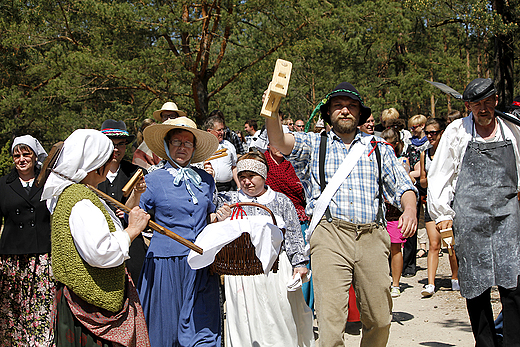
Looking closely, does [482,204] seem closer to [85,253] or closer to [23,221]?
[85,253]

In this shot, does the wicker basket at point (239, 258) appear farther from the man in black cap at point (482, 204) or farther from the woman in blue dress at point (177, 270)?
the man in black cap at point (482, 204)

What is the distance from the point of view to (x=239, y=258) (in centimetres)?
368

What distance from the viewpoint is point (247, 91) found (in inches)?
1091

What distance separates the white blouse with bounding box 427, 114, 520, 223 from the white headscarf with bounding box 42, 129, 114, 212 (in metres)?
2.52

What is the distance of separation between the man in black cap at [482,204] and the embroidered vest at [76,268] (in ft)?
8.12

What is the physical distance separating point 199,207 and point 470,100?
2244 millimetres

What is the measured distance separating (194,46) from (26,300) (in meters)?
10.4

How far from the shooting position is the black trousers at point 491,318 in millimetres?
3689

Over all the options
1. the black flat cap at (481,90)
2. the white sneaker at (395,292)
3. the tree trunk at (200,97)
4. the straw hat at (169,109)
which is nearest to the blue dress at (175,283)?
the black flat cap at (481,90)

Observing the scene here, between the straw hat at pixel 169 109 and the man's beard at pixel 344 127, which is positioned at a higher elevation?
the straw hat at pixel 169 109

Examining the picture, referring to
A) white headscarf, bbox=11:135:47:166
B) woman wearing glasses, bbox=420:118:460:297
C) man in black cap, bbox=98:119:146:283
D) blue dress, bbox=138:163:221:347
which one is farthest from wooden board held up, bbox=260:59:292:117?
woman wearing glasses, bbox=420:118:460:297

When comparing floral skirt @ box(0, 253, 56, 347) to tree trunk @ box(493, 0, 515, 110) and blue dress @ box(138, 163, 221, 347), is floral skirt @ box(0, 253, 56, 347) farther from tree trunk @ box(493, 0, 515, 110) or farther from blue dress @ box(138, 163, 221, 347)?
tree trunk @ box(493, 0, 515, 110)

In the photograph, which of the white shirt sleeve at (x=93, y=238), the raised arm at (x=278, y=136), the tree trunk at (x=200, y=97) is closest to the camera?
the white shirt sleeve at (x=93, y=238)

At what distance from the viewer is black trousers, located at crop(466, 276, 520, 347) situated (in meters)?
3.69
